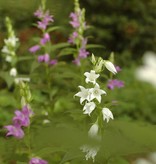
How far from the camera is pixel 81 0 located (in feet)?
23.1

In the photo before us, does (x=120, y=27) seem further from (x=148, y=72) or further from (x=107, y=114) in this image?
(x=148, y=72)

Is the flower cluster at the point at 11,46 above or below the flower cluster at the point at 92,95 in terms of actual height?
above

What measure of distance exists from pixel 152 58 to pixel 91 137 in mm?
189

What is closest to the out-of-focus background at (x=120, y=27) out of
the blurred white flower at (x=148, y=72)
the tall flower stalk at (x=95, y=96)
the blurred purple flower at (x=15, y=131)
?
the blurred purple flower at (x=15, y=131)

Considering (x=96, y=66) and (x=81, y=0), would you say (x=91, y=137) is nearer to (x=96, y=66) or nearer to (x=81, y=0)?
(x=96, y=66)

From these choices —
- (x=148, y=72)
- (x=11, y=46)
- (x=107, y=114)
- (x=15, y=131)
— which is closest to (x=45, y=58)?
(x=11, y=46)

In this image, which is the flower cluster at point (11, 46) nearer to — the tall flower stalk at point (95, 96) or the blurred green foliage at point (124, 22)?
the tall flower stalk at point (95, 96)

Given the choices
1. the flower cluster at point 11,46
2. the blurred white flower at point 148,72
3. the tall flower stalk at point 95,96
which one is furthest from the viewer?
the flower cluster at point 11,46

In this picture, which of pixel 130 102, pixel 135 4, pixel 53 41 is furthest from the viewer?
pixel 135 4

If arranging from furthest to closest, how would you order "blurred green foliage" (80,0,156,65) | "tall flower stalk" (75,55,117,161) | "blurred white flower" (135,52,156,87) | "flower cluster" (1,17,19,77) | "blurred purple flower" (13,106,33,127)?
"blurred green foliage" (80,0,156,65) < "flower cluster" (1,17,19,77) < "blurred purple flower" (13,106,33,127) < "tall flower stalk" (75,55,117,161) < "blurred white flower" (135,52,156,87)

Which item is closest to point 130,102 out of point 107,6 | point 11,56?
point 107,6

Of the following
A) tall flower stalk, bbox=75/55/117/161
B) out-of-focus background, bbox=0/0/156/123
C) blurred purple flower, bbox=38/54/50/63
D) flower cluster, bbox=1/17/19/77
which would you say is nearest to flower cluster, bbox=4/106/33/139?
tall flower stalk, bbox=75/55/117/161

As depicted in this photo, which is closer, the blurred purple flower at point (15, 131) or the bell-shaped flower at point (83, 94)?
the bell-shaped flower at point (83, 94)

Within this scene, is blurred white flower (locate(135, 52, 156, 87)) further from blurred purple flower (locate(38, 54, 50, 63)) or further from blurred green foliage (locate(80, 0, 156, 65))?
blurred green foliage (locate(80, 0, 156, 65))
